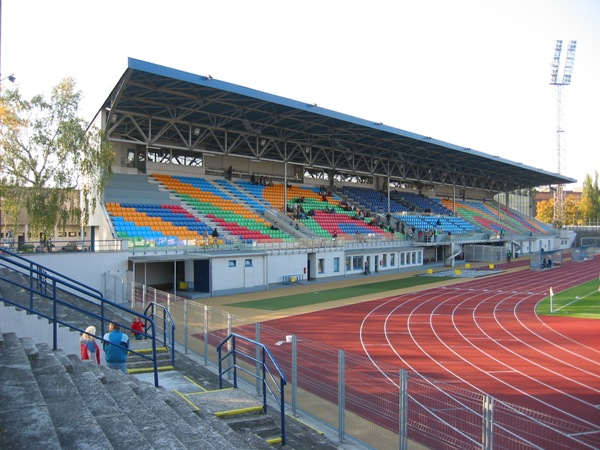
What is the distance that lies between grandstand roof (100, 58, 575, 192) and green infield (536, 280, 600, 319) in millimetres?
19270

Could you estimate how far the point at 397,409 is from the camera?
9.87 metres

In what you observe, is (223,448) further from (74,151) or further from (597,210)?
(597,210)

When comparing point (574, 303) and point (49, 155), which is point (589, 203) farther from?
point (49, 155)

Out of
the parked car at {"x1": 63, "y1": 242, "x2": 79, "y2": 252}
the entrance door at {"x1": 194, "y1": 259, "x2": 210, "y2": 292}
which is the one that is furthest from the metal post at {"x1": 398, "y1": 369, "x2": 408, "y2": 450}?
the entrance door at {"x1": 194, "y1": 259, "x2": 210, "y2": 292}

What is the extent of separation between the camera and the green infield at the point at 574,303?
73.3 feet

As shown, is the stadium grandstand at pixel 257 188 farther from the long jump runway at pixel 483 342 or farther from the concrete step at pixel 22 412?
the concrete step at pixel 22 412

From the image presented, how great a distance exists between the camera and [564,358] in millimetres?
14672

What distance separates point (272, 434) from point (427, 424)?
10.6 ft

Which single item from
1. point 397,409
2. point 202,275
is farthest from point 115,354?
point 202,275

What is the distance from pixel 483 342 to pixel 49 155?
22430mm

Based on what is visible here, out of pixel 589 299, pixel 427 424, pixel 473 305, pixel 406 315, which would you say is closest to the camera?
pixel 427 424

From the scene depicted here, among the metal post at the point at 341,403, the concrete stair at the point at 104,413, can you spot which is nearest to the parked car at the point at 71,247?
the concrete stair at the point at 104,413

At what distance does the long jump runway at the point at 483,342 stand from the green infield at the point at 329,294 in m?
2.43

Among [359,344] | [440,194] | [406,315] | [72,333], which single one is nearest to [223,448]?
[72,333]
